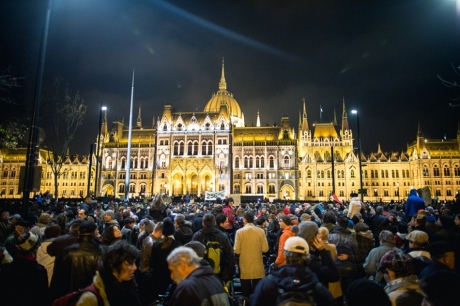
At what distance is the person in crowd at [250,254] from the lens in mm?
7332

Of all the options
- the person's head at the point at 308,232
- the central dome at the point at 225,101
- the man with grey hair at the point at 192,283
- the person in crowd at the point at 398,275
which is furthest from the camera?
the central dome at the point at 225,101

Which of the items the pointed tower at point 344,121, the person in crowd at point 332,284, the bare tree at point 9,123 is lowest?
the person in crowd at point 332,284

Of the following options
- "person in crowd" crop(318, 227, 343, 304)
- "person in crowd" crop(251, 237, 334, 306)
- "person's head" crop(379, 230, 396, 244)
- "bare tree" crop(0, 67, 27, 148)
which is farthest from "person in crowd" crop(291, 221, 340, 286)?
"bare tree" crop(0, 67, 27, 148)

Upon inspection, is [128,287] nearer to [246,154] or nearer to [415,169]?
[246,154]

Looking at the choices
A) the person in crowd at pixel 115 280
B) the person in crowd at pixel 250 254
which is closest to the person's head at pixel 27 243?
the person in crowd at pixel 115 280

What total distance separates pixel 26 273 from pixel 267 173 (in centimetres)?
6806

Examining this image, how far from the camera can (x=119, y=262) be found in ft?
12.3

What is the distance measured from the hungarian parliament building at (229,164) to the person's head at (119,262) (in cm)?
6313

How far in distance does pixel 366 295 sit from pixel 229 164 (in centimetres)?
6753

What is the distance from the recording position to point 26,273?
4.54 m

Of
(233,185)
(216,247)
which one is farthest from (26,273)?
(233,185)

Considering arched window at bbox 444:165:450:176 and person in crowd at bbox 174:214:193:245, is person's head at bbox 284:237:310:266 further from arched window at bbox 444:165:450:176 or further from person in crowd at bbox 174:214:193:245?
arched window at bbox 444:165:450:176

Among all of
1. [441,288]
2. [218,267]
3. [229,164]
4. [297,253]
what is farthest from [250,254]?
[229,164]

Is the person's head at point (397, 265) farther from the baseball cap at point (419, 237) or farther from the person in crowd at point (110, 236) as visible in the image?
the person in crowd at point (110, 236)
